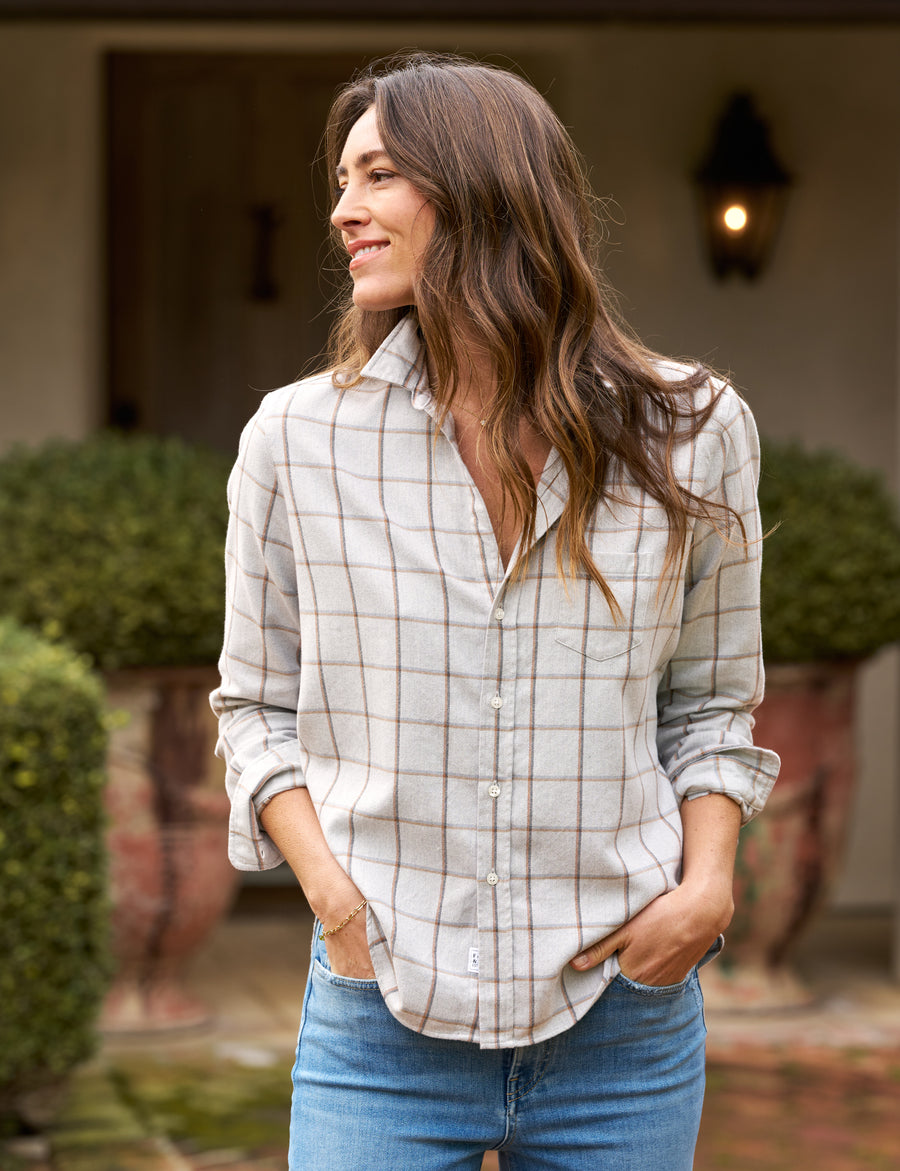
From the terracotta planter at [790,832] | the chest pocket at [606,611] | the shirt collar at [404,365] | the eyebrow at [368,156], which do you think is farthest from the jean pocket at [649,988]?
the terracotta planter at [790,832]

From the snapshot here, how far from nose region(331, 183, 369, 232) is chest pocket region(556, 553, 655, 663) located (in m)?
0.46

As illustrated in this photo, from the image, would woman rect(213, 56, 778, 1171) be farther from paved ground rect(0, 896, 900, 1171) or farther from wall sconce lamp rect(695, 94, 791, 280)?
wall sconce lamp rect(695, 94, 791, 280)

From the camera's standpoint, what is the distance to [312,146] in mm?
5855

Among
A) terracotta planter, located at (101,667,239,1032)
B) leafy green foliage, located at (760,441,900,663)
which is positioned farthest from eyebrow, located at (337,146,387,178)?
leafy green foliage, located at (760,441,900,663)

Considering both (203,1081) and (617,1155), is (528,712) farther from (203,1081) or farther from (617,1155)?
(203,1081)

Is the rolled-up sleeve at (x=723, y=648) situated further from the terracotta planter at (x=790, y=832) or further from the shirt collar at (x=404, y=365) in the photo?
the terracotta planter at (x=790, y=832)

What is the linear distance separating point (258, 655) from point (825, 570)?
3.03 metres

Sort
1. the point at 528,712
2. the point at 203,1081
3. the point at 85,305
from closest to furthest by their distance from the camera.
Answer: the point at 528,712 → the point at 203,1081 → the point at 85,305

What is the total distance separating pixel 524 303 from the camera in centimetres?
174

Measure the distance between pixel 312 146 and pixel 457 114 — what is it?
14.1 feet

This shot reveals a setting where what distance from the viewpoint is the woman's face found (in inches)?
68.5

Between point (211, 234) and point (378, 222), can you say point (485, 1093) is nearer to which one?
point (378, 222)

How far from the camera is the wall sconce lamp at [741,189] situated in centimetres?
558

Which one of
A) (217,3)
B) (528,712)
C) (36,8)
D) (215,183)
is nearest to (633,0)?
(217,3)
